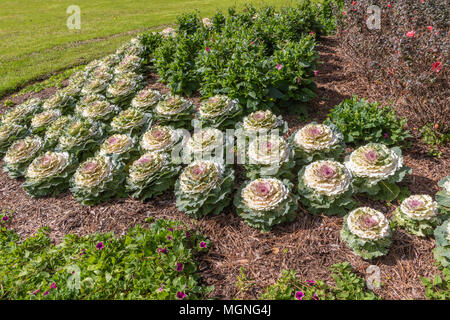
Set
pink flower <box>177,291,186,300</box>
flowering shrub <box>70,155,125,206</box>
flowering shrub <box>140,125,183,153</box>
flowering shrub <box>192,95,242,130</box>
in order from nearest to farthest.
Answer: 1. pink flower <box>177,291,186,300</box>
2. flowering shrub <box>70,155,125,206</box>
3. flowering shrub <box>140,125,183,153</box>
4. flowering shrub <box>192,95,242,130</box>

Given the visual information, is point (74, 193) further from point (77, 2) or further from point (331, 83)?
point (77, 2)

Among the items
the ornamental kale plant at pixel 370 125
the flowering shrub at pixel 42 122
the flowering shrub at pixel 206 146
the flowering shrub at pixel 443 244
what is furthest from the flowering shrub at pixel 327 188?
the flowering shrub at pixel 42 122

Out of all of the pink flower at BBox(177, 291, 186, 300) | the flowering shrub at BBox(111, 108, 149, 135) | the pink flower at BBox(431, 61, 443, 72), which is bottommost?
the pink flower at BBox(177, 291, 186, 300)

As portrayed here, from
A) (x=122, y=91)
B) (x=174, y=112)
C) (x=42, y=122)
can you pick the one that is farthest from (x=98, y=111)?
(x=174, y=112)

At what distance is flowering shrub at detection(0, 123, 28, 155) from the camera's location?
15.9 ft

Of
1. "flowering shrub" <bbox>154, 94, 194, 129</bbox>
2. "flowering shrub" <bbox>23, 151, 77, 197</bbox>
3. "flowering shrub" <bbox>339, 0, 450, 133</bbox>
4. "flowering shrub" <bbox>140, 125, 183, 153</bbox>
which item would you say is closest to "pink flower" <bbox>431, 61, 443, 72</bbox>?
"flowering shrub" <bbox>339, 0, 450, 133</bbox>

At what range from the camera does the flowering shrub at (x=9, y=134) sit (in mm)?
4846

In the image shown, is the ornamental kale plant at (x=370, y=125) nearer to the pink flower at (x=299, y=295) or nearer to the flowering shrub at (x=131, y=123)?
the pink flower at (x=299, y=295)

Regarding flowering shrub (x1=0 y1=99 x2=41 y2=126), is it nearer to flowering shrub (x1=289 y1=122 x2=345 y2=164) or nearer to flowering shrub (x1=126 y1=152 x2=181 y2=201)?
flowering shrub (x1=126 y1=152 x2=181 y2=201)

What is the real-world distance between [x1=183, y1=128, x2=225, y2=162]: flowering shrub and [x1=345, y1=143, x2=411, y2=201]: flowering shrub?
147 centimetres

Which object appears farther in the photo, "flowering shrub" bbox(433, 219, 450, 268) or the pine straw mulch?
the pine straw mulch

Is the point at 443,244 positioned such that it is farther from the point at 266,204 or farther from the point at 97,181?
the point at 97,181

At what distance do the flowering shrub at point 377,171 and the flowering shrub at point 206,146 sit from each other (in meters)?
1.47

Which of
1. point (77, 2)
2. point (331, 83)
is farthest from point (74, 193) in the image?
point (77, 2)
